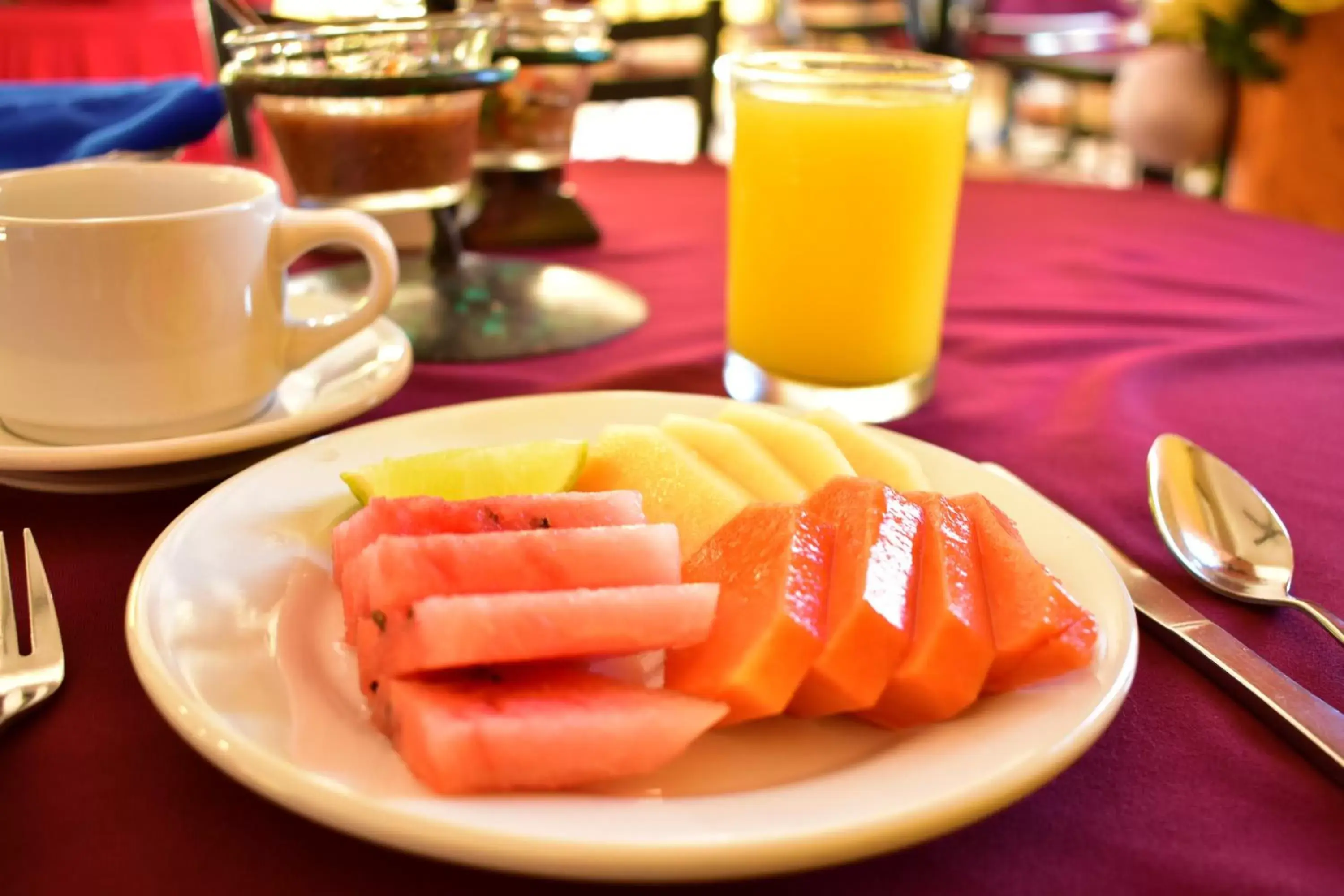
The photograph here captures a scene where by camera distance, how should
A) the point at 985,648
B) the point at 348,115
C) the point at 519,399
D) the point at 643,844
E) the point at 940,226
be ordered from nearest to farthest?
the point at 643,844 → the point at 985,648 → the point at 519,399 → the point at 940,226 → the point at 348,115

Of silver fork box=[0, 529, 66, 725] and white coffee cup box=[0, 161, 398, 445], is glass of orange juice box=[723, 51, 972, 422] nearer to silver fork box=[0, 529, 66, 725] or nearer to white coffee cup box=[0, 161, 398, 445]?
white coffee cup box=[0, 161, 398, 445]

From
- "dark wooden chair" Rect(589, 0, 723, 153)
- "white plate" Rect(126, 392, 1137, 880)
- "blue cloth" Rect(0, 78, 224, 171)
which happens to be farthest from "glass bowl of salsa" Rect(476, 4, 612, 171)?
"white plate" Rect(126, 392, 1137, 880)

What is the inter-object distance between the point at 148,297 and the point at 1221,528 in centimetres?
83

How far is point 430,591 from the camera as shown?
534 mm

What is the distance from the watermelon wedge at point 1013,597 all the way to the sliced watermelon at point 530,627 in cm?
15

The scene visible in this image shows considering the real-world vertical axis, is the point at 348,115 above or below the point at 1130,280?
above

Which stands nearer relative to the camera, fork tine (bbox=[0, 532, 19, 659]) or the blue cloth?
fork tine (bbox=[0, 532, 19, 659])

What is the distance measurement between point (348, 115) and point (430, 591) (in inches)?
30.1

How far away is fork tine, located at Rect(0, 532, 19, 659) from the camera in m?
0.57

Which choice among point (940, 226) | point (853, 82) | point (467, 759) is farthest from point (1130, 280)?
point (467, 759)

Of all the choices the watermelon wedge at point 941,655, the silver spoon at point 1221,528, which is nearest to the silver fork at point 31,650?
Result: the watermelon wedge at point 941,655

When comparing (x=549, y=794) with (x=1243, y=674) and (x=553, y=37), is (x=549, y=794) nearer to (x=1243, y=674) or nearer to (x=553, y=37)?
(x=1243, y=674)

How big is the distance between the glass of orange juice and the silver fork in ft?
2.09

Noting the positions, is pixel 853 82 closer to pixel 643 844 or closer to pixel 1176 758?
pixel 1176 758
